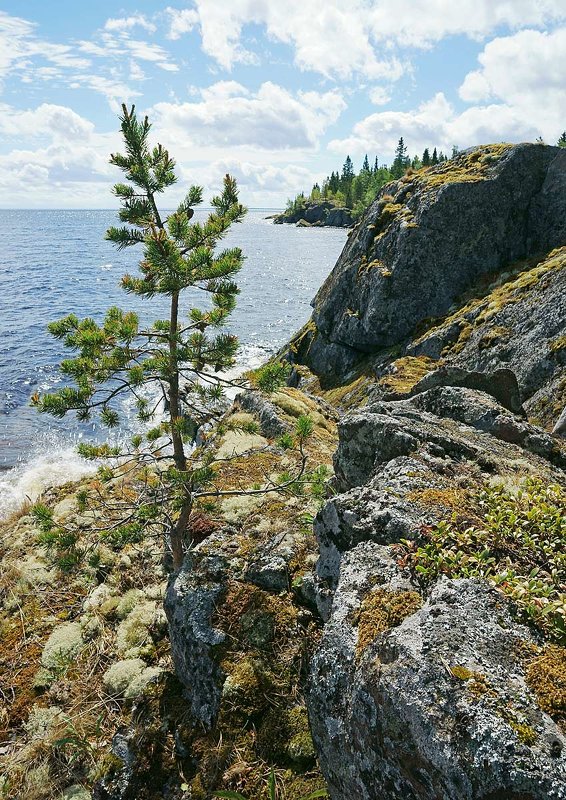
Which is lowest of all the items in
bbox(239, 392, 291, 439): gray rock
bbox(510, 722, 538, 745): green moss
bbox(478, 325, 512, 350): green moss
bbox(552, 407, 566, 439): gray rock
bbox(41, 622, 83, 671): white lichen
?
bbox(41, 622, 83, 671): white lichen

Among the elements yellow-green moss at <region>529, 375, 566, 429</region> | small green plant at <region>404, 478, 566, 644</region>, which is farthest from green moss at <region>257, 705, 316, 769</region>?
yellow-green moss at <region>529, 375, 566, 429</region>

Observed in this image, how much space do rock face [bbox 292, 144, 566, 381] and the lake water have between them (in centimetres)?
854

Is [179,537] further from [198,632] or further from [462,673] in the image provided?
[462,673]

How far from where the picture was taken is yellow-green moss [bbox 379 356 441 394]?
14508 mm

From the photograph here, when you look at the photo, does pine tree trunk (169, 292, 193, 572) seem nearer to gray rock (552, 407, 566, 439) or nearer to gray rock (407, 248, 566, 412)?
gray rock (552, 407, 566, 439)

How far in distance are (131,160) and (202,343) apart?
2.74 metres

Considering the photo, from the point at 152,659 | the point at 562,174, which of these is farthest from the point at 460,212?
the point at 152,659

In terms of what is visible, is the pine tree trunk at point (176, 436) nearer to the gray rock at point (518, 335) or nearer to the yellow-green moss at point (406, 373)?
the yellow-green moss at point (406, 373)

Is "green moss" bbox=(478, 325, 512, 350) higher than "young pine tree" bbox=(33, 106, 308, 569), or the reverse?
"young pine tree" bbox=(33, 106, 308, 569)

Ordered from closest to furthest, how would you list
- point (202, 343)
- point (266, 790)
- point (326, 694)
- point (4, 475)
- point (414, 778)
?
point (414, 778), point (326, 694), point (266, 790), point (202, 343), point (4, 475)

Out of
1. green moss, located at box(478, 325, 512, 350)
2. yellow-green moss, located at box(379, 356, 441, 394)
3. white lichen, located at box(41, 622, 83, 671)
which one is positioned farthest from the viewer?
green moss, located at box(478, 325, 512, 350)

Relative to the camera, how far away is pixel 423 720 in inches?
126

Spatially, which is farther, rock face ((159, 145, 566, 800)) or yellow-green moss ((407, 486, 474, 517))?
yellow-green moss ((407, 486, 474, 517))

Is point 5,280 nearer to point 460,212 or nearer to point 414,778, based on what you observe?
point 460,212
